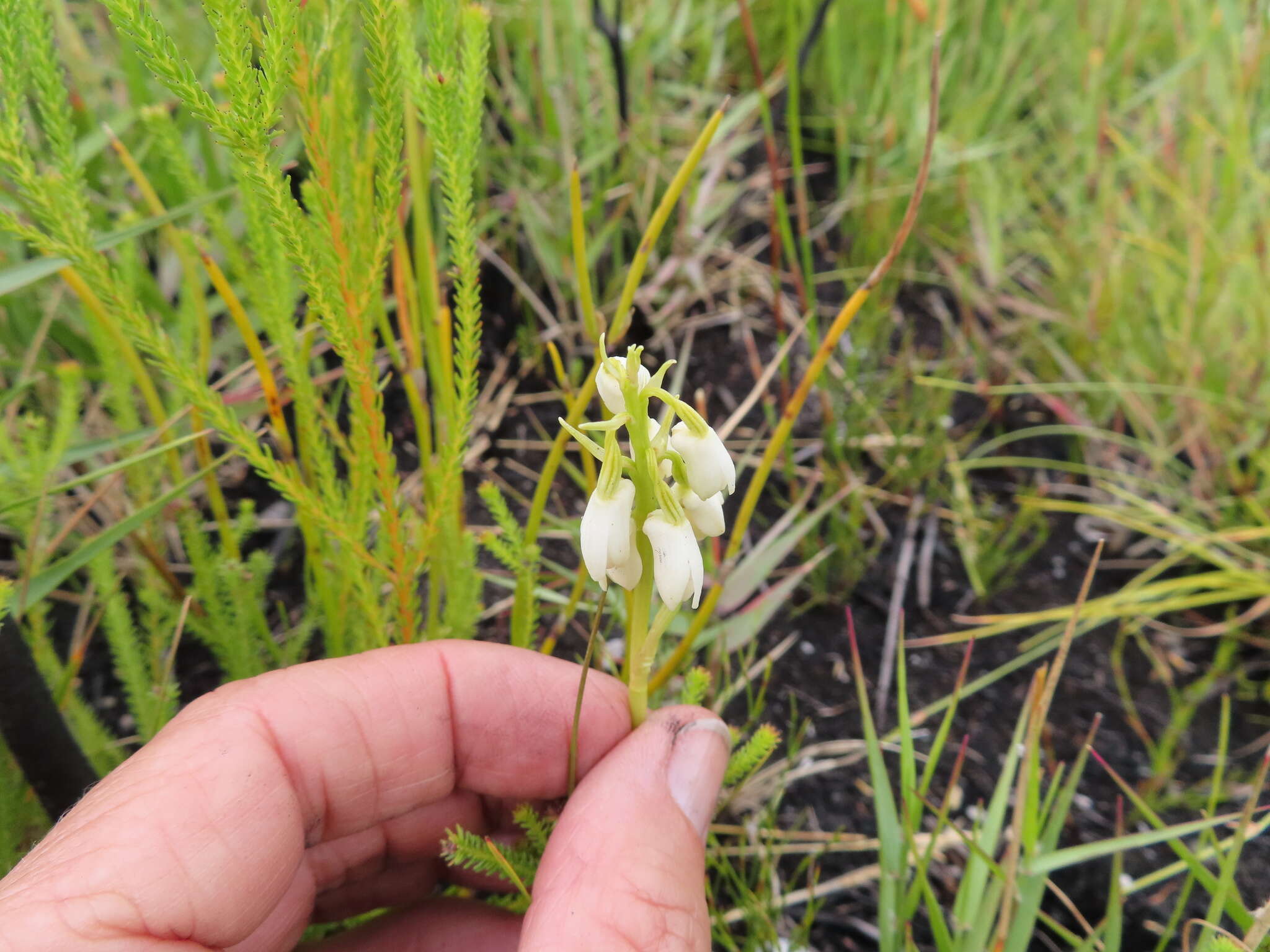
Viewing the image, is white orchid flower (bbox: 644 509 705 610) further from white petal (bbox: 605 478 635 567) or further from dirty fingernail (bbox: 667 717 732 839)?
dirty fingernail (bbox: 667 717 732 839)

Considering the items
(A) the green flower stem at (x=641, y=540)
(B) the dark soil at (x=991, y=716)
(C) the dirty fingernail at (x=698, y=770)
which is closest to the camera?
(A) the green flower stem at (x=641, y=540)

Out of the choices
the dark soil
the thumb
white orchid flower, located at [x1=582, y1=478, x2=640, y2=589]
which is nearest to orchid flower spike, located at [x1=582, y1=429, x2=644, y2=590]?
white orchid flower, located at [x1=582, y1=478, x2=640, y2=589]

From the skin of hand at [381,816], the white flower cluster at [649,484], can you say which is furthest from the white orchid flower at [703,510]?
the skin of hand at [381,816]

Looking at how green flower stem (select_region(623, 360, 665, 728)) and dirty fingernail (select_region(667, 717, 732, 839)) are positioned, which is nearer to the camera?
green flower stem (select_region(623, 360, 665, 728))

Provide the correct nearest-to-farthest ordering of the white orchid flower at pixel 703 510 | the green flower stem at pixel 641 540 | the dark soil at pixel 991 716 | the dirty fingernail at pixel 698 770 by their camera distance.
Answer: the green flower stem at pixel 641 540 → the white orchid flower at pixel 703 510 → the dirty fingernail at pixel 698 770 → the dark soil at pixel 991 716

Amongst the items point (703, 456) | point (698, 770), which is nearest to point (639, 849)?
point (698, 770)

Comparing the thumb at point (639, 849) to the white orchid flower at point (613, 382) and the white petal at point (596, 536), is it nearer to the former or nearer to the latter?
the white petal at point (596, 536)
